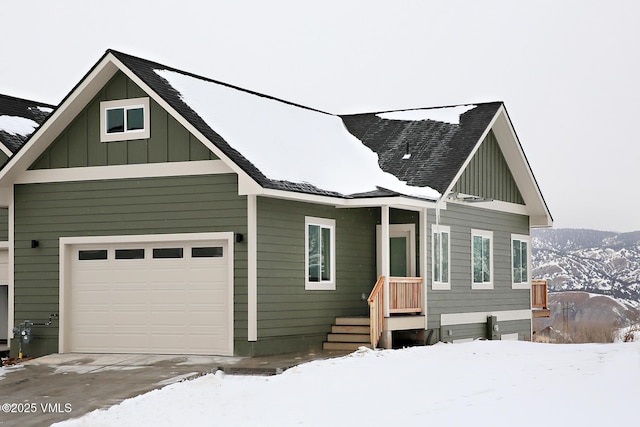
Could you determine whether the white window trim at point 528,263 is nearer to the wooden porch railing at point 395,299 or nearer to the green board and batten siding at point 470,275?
the green board and batten siding at point 470,275

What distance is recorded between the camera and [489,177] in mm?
26469

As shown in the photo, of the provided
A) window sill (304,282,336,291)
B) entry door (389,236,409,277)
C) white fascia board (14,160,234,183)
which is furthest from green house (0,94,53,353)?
entry door (389,236,409,277)

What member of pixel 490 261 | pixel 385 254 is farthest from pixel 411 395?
pixel 490 261

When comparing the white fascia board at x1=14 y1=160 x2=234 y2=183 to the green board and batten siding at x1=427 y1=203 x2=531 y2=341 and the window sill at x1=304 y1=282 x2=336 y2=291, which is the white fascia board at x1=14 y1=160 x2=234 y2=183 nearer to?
the window sill at x1=304 y1=282 x2=336 y2=291

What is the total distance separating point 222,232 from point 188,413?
5.73 metres

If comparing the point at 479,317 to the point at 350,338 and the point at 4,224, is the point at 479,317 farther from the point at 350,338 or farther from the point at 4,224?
the point at 4,224

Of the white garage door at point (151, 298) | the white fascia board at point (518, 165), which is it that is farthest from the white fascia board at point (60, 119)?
the white fascia board at point (518, 165)

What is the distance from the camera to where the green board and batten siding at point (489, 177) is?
82.8 feet

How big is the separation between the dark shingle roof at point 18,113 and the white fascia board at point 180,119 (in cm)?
446

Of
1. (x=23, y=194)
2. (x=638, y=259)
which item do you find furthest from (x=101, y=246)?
(x=638, y=259)

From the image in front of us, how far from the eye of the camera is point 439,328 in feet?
78.3

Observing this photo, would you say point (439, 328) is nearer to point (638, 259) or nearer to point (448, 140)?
point (448, 140)

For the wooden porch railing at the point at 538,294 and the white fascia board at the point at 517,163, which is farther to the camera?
the wooden porch railing at the point at 538,294

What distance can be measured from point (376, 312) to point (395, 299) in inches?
28.8
